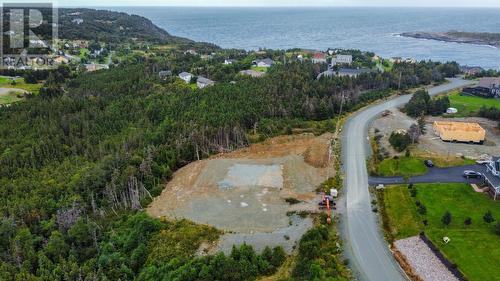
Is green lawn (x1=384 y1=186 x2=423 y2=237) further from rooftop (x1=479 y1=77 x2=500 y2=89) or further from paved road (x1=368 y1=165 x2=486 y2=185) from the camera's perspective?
rooftop (x1=479 y1=77 x2=500 y2=89)

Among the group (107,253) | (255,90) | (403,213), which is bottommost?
(107,253)

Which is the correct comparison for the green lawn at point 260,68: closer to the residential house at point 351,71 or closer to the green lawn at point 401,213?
the residential house at point 351,71

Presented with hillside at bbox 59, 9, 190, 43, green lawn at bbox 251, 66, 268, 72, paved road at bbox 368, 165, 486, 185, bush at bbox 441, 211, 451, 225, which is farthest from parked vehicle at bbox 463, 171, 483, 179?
hillside at bbox 59, 9, 190, 43

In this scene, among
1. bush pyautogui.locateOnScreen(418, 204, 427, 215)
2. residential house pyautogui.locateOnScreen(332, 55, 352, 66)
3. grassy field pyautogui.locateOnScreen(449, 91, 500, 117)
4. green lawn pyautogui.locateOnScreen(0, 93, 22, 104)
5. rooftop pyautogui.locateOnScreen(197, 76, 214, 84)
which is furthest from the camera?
residential house pyautogui.locateOnScreen(332, 55, 352, 66)

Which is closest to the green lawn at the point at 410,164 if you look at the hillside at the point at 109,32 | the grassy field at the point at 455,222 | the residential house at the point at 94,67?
the grassy field at the point at 455,222

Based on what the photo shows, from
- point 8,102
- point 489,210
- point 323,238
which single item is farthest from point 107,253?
point 8,102

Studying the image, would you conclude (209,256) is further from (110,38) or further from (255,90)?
(110,38)

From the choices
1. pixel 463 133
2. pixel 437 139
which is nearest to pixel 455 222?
pixel 437 139

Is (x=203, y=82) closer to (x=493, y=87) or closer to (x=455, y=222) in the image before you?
(x=493, y=87)
